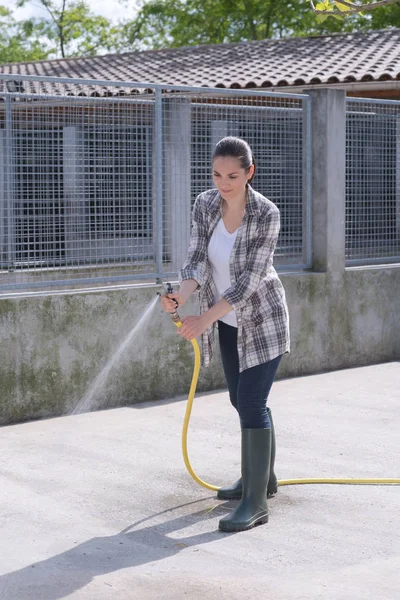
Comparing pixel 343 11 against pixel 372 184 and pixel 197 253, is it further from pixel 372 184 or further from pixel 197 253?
pixel 372 184

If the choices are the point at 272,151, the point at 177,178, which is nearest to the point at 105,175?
the point at 177,178

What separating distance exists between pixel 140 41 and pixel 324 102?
140 feet

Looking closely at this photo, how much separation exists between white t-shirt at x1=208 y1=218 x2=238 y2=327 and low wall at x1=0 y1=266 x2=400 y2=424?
9.04 ft

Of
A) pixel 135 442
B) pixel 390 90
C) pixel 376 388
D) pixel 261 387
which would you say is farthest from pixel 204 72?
pixel 261 387

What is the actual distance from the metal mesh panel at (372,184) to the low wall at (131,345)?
436 mm

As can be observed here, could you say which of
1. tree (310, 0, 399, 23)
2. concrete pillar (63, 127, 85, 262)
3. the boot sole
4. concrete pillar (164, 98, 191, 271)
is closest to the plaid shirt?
the boot sole

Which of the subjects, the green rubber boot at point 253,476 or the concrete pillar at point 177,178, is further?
the concrete pillar at point 177,178

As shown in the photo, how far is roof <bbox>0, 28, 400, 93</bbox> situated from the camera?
1638cm

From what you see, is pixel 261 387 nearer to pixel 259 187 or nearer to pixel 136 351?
pixel 136 351

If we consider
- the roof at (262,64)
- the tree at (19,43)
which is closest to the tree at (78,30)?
the tree at (19,43)

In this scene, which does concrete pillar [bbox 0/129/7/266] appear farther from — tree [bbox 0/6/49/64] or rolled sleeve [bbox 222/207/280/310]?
tree [bbox 0/6/49/64]

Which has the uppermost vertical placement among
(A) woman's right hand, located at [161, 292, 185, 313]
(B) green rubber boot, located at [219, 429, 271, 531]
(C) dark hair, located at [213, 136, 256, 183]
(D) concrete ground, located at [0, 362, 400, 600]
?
(C) dark hair, located at [213, 136, 256, 183]

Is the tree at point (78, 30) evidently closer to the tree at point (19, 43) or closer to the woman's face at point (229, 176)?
the tree at point (19, 43)

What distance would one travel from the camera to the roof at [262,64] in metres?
16.4
